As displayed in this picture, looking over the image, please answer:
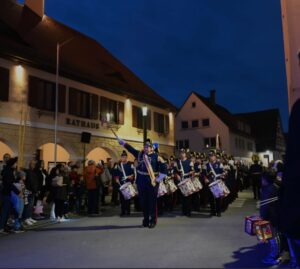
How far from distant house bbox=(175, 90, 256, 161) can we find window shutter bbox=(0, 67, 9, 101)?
33.2 m

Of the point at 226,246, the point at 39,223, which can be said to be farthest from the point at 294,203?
the point at 39,223

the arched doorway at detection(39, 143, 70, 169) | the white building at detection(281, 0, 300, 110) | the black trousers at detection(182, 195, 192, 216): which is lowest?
the black trousers at detection(182, 195, 192, 216)

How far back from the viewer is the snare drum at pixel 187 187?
12242 mm

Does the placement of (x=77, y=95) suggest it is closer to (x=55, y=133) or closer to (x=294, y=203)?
(x=55, y=133)

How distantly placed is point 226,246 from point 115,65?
2416 cm

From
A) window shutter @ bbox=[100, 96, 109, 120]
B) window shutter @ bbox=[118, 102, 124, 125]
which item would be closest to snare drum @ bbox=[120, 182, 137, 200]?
window shutter @ bbox=[100, 96, 109, 120]

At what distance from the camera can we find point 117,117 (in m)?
25.1

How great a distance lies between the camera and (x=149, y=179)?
33.3ft

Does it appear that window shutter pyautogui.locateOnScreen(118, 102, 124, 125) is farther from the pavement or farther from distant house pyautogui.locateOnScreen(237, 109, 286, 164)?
distant house pyautogui.locateOnScreen(237, 109, 286, 164)

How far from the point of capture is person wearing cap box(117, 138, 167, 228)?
992 cm

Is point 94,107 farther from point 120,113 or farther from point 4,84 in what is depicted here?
point 4,84

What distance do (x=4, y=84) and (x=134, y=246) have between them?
12.8 meters

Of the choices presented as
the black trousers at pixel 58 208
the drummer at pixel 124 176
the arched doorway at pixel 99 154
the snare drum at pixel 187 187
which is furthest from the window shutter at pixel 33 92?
the snare drum at pixel 187 187

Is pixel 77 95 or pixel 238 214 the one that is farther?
pixel 77 95
